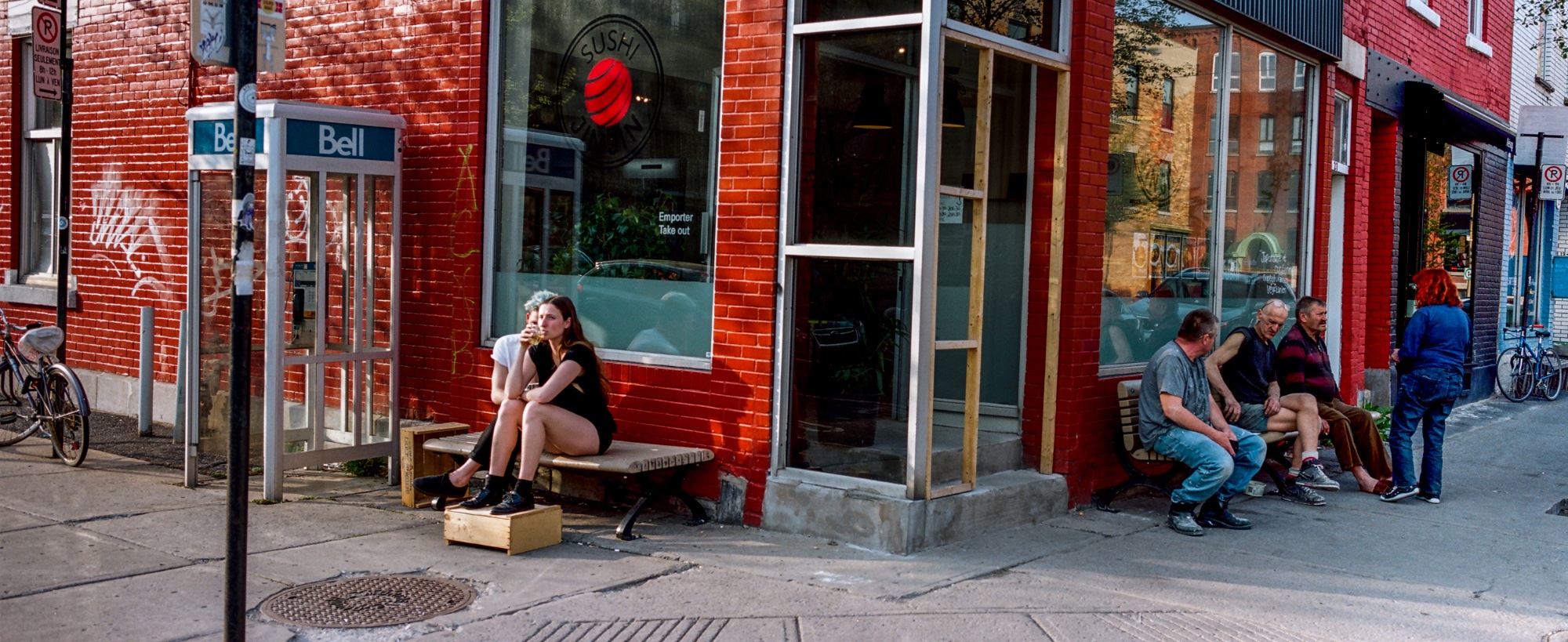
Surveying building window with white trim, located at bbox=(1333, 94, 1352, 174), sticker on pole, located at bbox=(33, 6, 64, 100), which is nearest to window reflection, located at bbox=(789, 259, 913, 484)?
building window with white trim, located at bbox=(1333, 94, 1352, 174)

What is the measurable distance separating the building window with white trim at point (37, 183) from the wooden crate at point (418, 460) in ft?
21.4

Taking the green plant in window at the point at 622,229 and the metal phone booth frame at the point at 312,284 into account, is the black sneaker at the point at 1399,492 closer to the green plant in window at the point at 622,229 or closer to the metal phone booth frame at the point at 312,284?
the green plant in window at the point at 622,229

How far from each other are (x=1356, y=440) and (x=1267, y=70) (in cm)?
306

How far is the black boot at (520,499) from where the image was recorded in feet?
22.4

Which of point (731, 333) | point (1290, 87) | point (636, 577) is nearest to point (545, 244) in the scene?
point (731, 333)

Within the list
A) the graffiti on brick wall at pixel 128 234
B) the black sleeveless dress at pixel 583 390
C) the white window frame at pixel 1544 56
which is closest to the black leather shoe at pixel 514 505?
the black sleeveless dress at pixel 583 390

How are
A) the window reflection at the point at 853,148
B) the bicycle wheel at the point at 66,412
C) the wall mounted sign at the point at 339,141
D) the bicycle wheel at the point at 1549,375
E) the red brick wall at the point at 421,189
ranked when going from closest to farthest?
the window reflection at the point at 853,148 → the red brick wall at the point at 421,189 → the wall mounted sign at the point at 339,141 → the bicycle wheel at the point at 66,412 → the bicycle wheel at the point at 1549,375

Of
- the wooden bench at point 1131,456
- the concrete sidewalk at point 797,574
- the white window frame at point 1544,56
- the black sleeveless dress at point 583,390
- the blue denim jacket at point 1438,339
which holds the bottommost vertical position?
the concrete sidewalk at point 797,574

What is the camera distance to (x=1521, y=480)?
9.92m

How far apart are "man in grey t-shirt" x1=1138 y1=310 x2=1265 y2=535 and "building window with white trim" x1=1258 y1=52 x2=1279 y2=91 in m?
3.30

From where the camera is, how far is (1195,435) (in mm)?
7680

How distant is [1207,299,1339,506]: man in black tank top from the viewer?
28.9 ft

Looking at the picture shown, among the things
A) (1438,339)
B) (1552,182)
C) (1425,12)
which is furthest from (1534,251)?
(1438,339)

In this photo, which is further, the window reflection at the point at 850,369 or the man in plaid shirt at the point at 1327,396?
the man in plaid shirt at the point at 1327,396
